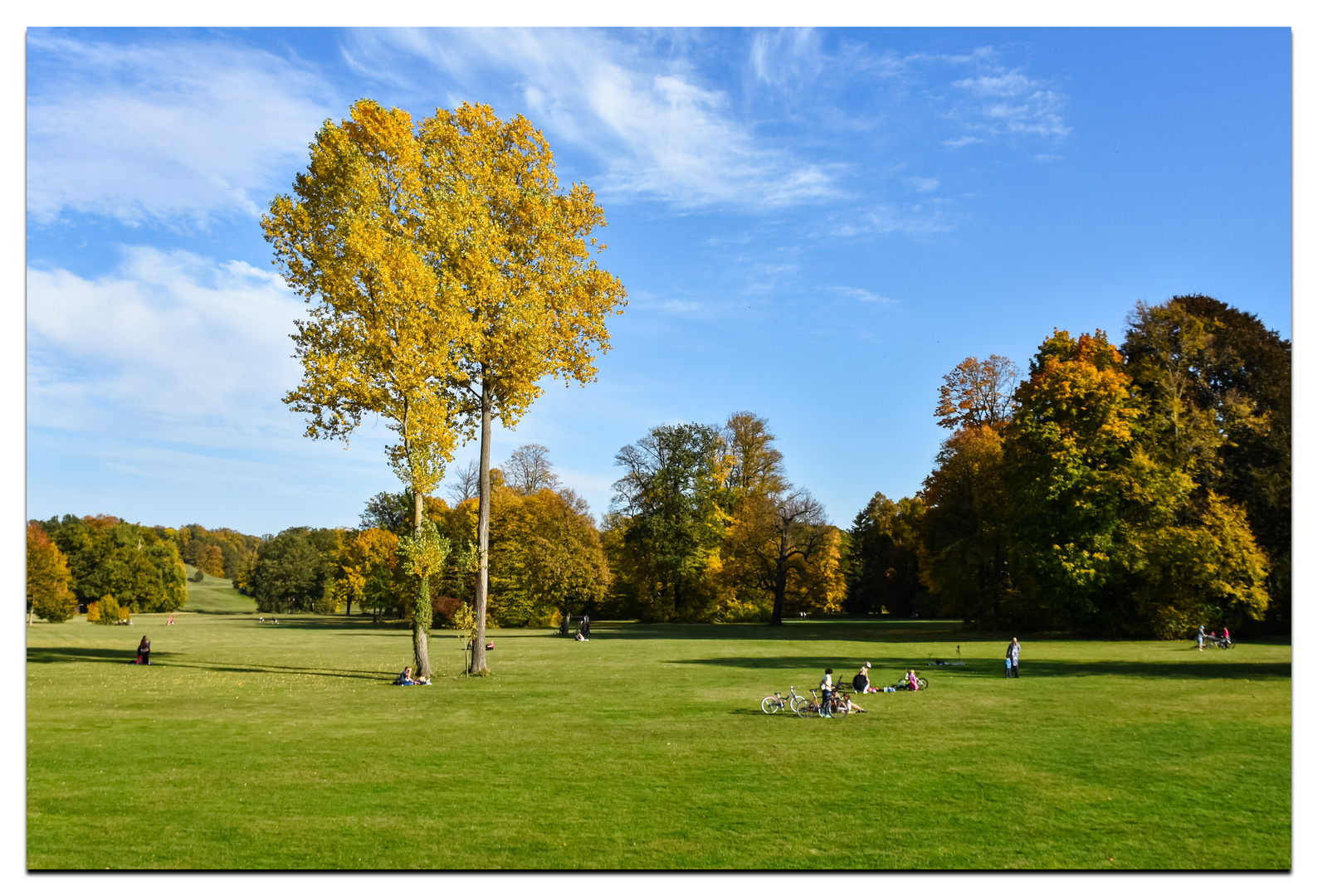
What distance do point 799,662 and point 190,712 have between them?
70.8 feet

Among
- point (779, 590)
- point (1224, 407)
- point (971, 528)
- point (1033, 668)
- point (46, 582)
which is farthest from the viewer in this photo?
point (779, 590)

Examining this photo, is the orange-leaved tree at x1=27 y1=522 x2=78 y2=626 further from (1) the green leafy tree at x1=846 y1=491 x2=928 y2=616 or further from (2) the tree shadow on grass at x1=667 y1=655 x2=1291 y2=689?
(1) the green leafy tree at x1=846 y1=491 x2=928 y2=616

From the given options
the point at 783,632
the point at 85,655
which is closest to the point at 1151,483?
the point at 783,632

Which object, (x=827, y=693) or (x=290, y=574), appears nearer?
(x=827, y=693)

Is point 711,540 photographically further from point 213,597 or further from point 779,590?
point 213,597

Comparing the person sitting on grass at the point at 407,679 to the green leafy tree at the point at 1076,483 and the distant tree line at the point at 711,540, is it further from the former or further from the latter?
the distant tree line at the point at 711,540

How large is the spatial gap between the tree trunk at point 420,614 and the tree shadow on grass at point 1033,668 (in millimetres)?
10744

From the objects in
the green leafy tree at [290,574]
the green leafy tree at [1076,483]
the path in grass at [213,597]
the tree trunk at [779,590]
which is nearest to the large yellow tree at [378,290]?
the green leafy tree at [1076,483]

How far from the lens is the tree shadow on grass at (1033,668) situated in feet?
86.3

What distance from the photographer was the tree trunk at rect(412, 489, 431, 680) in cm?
2778

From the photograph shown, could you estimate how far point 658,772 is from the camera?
13.9 m

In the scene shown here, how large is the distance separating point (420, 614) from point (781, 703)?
42.3 feet

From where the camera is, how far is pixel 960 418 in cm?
6162
